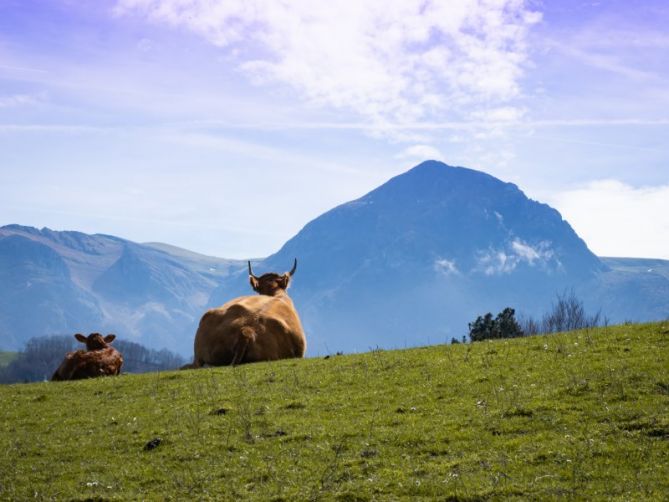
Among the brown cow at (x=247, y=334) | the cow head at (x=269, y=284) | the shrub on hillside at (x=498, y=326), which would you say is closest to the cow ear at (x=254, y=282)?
the cow head at (x=269, y=284)

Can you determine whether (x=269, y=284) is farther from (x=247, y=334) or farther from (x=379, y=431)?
(x=379, y=431)

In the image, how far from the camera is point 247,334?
77.4ft

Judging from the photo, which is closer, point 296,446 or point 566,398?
point 296,446

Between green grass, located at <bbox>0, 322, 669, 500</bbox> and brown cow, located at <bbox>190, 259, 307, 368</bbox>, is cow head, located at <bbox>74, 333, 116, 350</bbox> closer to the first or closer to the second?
brown cow, located at <bbox>190, 259, 307, 368</bbox>

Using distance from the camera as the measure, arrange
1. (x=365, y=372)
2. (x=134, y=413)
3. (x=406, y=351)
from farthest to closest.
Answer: (x=406, y=351) < (x=365, y=372) < (x=134, y=413)

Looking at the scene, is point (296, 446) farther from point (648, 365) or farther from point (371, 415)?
point (648, 365)

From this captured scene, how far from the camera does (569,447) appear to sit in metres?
11.9

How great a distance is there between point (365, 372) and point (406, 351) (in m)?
3.50

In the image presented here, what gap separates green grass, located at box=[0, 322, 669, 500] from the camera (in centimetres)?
1112

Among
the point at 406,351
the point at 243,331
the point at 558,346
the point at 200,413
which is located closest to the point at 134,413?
the point at 200,413

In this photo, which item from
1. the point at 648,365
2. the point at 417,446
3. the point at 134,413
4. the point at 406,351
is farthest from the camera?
the point at 406,351

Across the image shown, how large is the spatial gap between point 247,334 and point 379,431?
10419mm

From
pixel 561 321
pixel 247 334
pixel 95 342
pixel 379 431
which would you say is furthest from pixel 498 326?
pixel 379 431

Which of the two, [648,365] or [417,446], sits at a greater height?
[648,365]
